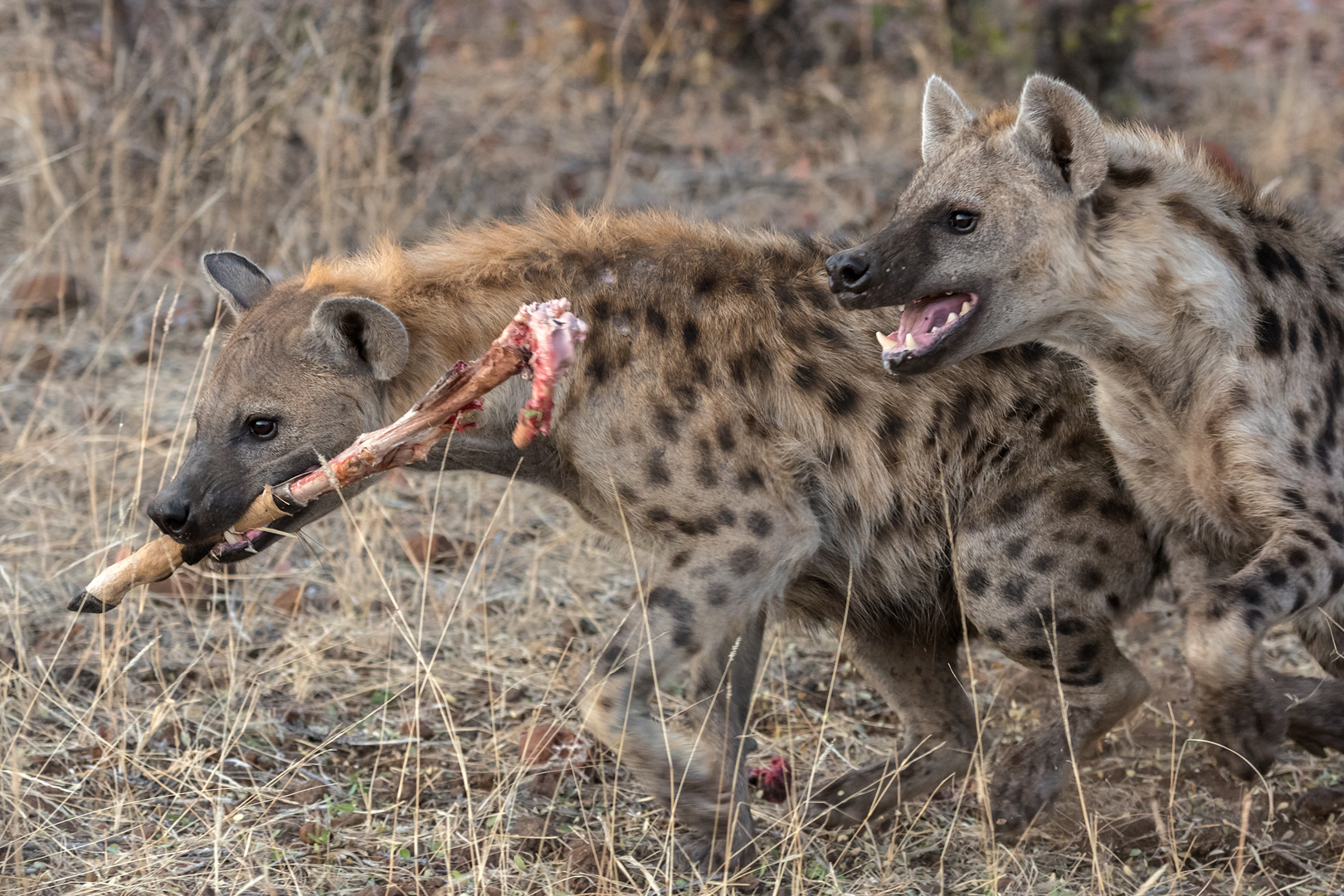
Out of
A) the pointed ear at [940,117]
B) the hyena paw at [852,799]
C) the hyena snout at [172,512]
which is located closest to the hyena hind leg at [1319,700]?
the hyena paw at [852,799]

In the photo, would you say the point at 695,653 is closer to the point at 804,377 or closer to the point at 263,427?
the point at 804,377

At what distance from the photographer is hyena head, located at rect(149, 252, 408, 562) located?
3.07m

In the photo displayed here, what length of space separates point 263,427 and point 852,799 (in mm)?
1569

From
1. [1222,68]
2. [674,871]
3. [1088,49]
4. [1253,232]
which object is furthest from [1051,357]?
[1222,68]

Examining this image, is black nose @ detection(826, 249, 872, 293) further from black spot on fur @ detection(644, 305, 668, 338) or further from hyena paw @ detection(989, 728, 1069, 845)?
hyena paw @ detection(989, 728, 1069, 845)

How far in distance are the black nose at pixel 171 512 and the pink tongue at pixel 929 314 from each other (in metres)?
1.50

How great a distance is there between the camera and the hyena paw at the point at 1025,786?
328 centimetres

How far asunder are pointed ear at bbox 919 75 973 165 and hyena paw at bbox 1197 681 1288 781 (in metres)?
1.27

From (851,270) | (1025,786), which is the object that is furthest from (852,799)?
(851,270)

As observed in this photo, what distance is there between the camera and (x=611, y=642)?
9.92ft

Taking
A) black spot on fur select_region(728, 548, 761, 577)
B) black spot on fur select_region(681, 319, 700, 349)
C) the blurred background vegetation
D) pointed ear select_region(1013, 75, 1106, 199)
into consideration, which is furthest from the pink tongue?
the blurred background vegetation

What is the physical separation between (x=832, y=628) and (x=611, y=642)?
28.4 inches

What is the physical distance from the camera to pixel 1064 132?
300cm

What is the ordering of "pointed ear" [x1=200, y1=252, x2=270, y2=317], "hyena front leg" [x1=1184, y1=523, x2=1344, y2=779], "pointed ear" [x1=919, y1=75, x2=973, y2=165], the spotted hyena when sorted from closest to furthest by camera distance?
"hyena front leg" [x1=1184, y1=523, x2=1344, y2=779], the spotted hyena, "pointed ear" [x1=919, y1=75, x2=973, y2=165], "pointed ear" [x1=200, y1=252, x2=270, y2=317]
